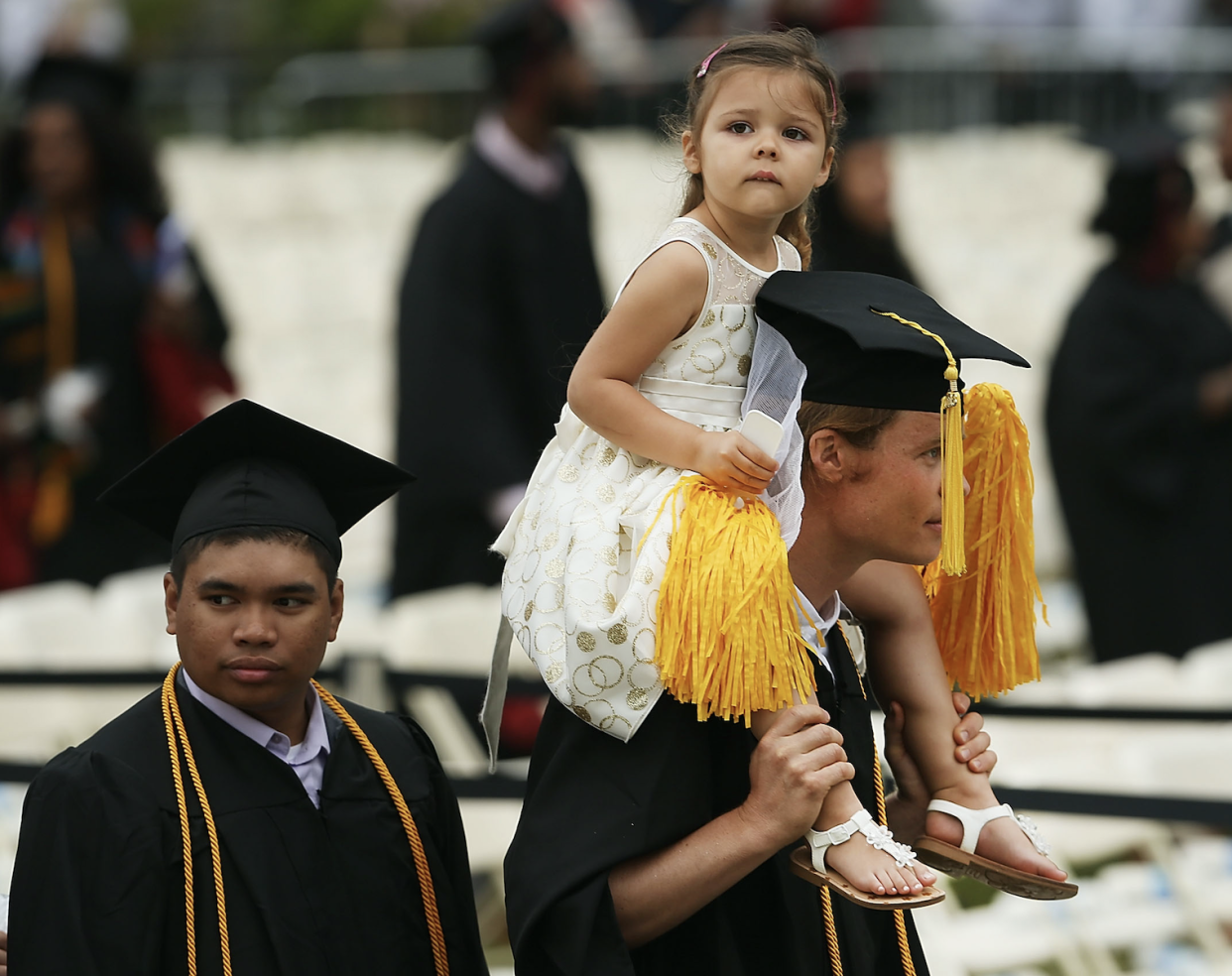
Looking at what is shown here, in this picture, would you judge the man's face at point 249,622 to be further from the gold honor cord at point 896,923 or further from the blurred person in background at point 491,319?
the blurred person in background at point 491,319

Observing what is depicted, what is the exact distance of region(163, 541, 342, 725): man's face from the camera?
265 centimetres

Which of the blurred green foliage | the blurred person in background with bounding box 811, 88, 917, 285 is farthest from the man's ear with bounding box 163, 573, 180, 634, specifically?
the blurred green foliage

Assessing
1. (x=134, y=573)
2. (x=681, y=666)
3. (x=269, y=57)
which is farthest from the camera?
(x=269, y=57)

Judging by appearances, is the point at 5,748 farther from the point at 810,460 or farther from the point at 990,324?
the point at 990,324

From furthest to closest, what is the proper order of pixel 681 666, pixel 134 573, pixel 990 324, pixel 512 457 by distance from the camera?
1. pixel 990 324
2. pixel 134 573
3. pixel 512 457
4. pixel 681 666

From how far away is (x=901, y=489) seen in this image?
8.81 feet

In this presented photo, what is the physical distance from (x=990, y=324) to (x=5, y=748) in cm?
1049

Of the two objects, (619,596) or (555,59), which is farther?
(555,59)

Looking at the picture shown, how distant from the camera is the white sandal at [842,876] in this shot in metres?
2.48

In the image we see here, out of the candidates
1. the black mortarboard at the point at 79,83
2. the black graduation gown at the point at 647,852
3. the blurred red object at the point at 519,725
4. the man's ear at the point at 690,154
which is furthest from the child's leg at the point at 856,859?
the black mortarboard at the point at 79,83

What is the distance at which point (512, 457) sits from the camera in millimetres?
6746

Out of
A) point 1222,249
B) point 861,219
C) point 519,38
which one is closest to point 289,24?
point 861,219

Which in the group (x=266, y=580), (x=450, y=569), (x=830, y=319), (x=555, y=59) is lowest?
(x=450, y=569)

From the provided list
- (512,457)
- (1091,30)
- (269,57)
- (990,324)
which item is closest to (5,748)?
(512,457)
